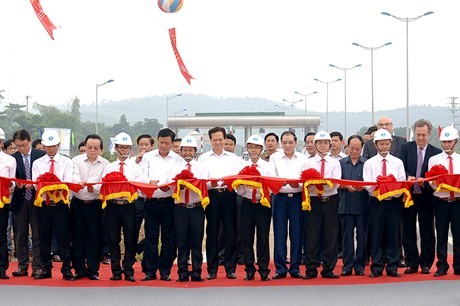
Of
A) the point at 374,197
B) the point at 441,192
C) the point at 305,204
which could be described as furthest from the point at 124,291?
the point at 441,192

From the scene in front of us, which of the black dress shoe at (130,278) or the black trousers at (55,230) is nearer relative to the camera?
the black dress shoe at (130,278)

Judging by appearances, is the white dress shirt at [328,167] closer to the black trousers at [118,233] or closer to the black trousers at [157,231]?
the black trousers at [157,231]

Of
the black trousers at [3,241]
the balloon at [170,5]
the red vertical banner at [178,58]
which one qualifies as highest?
the balloon at [170,5]

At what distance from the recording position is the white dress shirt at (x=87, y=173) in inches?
403

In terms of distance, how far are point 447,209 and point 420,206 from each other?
0.39m

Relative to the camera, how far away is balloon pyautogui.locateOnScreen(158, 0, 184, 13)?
1667 cm

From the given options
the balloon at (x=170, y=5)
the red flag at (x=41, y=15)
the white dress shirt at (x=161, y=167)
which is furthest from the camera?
the balloon at (x=170, y=5)

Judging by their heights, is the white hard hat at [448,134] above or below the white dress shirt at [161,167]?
above

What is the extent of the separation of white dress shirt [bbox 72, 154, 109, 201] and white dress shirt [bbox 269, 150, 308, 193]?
2089 mm

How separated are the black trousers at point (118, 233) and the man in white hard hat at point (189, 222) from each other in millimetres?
546

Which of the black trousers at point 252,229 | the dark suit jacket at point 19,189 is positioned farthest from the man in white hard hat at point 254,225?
the dark suit jacket at point 19,189

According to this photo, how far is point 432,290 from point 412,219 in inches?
62.4

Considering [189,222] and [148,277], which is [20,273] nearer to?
[148,277]

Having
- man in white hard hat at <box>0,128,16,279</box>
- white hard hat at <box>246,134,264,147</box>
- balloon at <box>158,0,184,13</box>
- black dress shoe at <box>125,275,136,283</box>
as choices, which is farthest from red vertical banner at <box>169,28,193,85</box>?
black dress shoe at <box>125,275,136,283</box>
